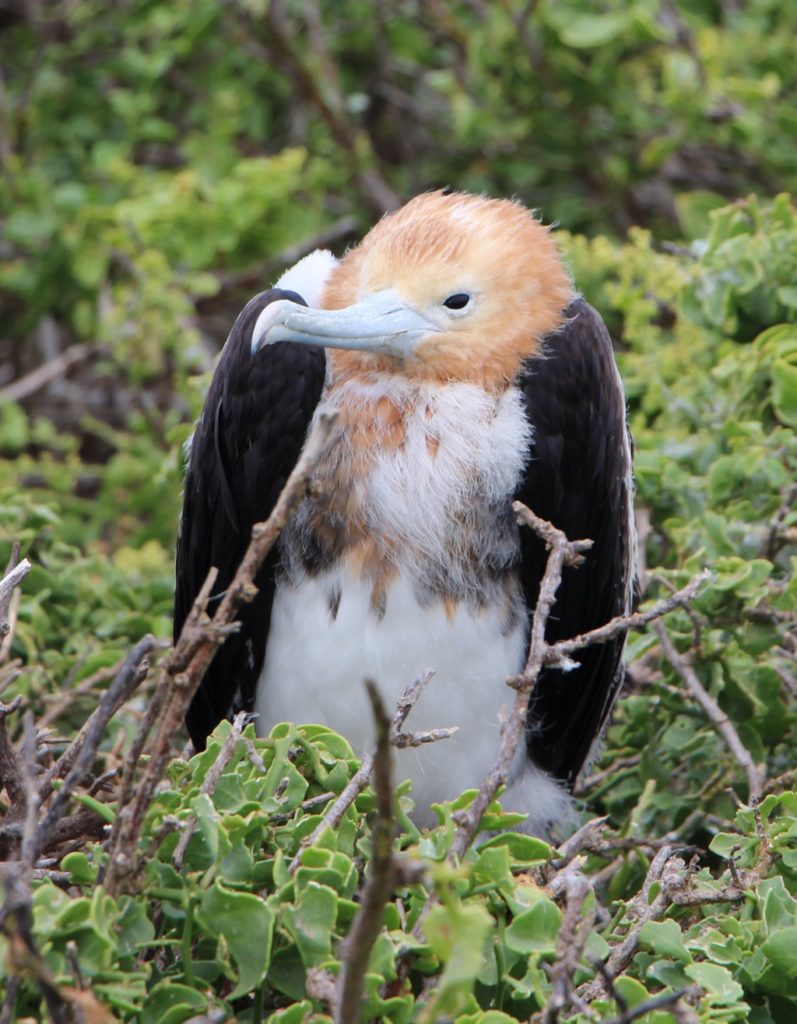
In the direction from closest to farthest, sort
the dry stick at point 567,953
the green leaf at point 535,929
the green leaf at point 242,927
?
the dry stick at point 567,953 < the green leaf at point 242,927 < the green leaf at point 535,929

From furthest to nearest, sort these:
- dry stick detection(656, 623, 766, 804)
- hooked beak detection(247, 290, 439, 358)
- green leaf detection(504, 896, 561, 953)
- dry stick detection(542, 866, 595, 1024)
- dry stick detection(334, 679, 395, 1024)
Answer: dry stick detection(656, 623, 766, 804)
hooked beak detection(247, 290, 439, 358)
green leaf detection(504, 896, 561, 953)
dry stick detection(542, 866, 595, 1024)
dry stick detection(334, 679, 395, 1024)

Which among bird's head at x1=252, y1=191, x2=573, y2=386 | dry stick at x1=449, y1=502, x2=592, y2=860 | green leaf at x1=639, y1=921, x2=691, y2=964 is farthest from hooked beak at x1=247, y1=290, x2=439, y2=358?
green leaf at x1=639, y1=921, x2=691, y2=964

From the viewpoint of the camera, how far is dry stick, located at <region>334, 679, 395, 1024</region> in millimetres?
1372

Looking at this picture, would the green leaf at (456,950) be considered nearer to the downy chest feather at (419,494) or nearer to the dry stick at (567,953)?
the dry stick at (567,953)

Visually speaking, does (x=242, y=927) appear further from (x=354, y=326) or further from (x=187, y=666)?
(x=354, y=326)

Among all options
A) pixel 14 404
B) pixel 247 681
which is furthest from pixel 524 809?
pixel 14 404

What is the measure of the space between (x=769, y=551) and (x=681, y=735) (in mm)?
351

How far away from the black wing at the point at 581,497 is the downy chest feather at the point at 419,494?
0.04m

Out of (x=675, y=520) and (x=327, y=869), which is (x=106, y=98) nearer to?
(x=675, y=520)

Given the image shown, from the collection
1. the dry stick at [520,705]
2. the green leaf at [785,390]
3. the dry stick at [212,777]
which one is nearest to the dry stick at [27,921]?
the dry stick at [212,777]

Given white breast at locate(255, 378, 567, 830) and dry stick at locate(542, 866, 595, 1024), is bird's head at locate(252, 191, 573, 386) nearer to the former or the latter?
white breast at locate(255, 378, 567, 830)

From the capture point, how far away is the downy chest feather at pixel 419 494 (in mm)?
2438

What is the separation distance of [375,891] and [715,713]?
117cm

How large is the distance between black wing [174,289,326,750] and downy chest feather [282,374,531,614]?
0.19ft
